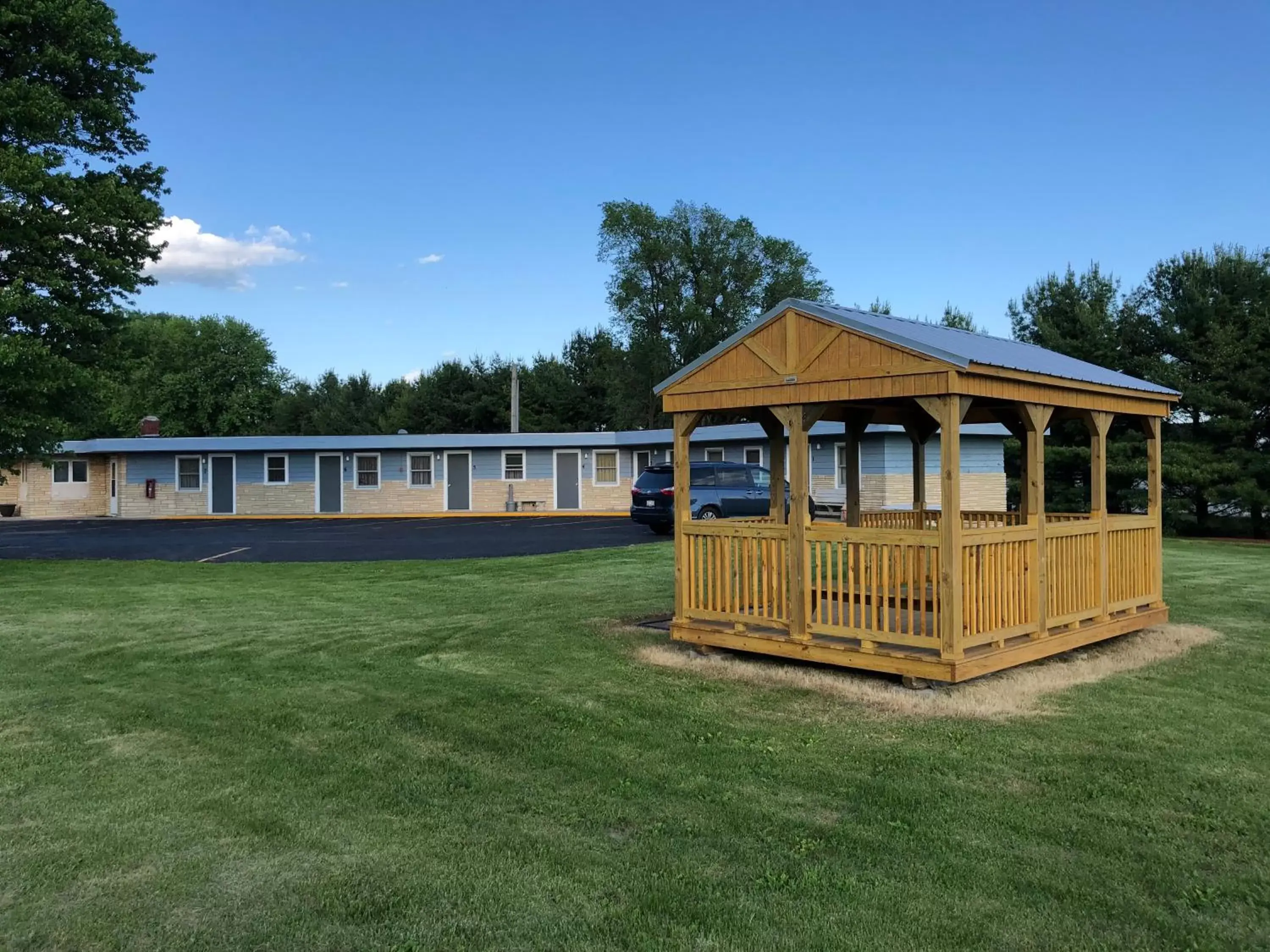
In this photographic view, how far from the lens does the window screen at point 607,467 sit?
1167 inches

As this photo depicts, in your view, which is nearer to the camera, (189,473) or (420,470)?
(420,470)

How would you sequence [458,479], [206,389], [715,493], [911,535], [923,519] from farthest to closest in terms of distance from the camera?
1. [206,389]
2. [458,479]
3. [715,493]
4. [923,519]
5. [911,535]

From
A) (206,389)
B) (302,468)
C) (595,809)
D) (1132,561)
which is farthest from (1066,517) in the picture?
(206,389)

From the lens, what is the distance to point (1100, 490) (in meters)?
7.91

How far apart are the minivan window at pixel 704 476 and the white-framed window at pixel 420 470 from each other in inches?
510

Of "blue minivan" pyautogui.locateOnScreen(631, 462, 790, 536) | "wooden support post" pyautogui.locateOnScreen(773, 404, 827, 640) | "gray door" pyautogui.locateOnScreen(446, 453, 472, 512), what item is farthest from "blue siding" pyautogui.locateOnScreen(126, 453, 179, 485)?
"wooden support post" pyautogui.locateOnScreen(773, 404, 827, 640)

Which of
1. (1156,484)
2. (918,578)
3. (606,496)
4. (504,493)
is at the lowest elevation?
(918,578)

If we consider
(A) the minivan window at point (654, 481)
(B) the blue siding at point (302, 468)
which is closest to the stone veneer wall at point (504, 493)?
(B) the blue siding at point (302, 468)

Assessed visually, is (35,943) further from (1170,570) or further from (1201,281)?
(1201,281)

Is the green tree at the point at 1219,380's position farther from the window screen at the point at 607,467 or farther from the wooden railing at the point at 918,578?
the window screen at the point at 607,467

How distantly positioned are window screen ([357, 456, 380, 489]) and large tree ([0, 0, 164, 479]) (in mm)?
13889

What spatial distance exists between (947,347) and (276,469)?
27.4 m

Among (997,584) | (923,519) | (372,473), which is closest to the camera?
(997,584)

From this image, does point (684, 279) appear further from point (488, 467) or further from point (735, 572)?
point (735, 572)
